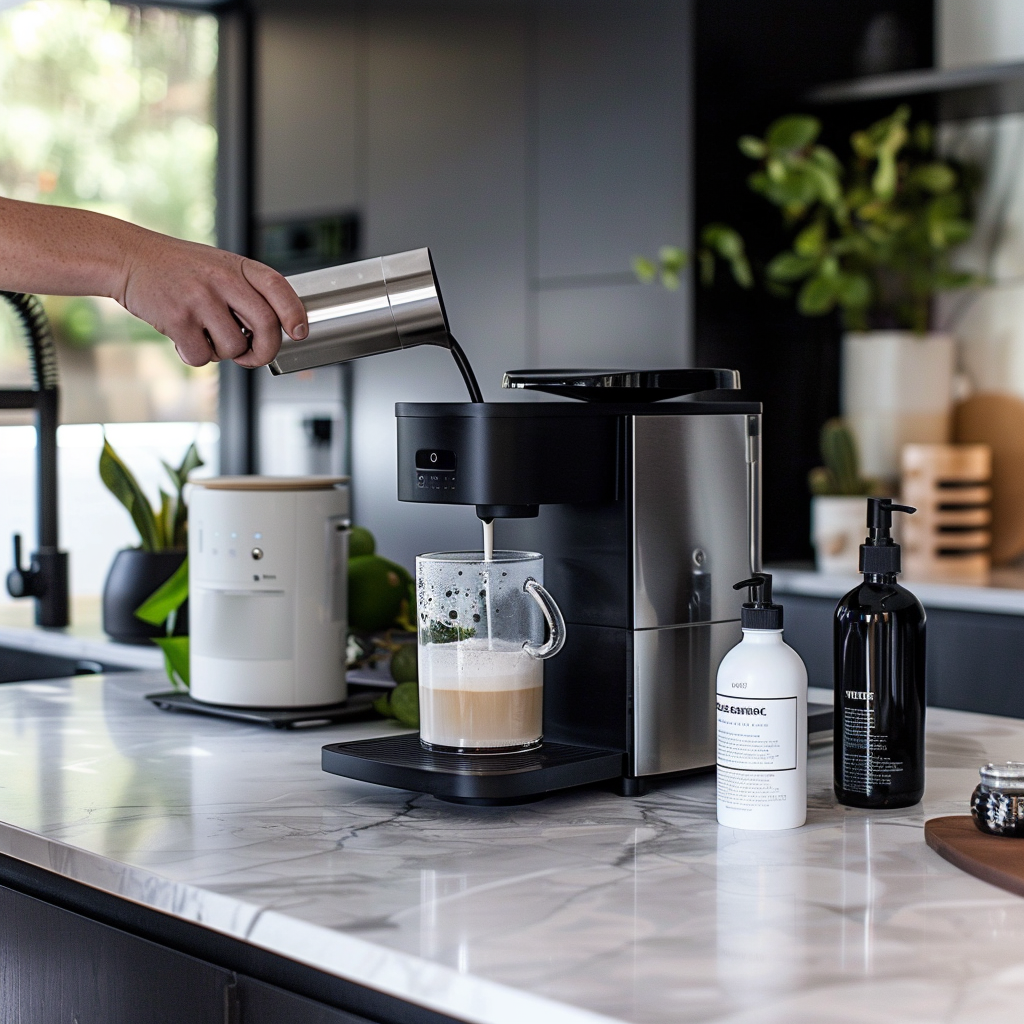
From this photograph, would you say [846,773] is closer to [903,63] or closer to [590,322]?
[590,322]

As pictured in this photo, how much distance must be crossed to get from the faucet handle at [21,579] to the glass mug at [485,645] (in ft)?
3.86

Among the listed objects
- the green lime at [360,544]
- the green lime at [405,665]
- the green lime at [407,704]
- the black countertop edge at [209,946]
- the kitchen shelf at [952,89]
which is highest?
the kitchen shelf at [952,89]

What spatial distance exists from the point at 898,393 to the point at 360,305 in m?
1.87

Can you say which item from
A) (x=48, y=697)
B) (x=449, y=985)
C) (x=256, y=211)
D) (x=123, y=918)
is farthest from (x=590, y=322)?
(x=449, y=985)

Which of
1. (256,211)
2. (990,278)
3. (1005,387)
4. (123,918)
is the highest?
(256,211)

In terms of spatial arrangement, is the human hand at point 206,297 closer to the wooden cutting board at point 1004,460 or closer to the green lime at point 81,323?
the wooden cutting board at point 1004,460

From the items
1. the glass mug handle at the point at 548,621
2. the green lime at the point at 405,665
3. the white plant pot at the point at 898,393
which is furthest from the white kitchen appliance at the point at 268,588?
the white plant pot at the point at 898,393

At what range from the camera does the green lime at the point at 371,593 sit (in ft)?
5.16

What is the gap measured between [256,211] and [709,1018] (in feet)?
11.0

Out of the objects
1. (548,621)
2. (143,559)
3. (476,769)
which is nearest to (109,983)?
(476,769)

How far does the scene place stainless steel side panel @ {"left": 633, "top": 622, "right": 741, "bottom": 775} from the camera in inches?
45.8

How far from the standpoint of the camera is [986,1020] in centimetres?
69

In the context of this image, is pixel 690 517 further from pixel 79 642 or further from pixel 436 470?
pixel 79 642

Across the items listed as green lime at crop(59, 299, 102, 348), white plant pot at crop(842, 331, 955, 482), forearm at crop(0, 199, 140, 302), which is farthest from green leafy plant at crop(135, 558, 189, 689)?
green lime at crop(59, 299, 102, 348)
